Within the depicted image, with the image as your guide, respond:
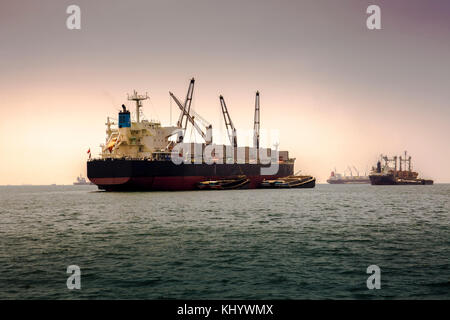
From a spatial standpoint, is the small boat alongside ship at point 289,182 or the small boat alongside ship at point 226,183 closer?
the small boat alongside ship at point 226,183

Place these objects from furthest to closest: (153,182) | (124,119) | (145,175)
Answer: (124,119), (153,182), (145,175)

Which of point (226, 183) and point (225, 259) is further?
point (226, 183)

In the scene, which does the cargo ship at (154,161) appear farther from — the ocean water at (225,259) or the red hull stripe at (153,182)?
the ocean water at (225,259)

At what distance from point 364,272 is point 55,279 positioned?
1295cm

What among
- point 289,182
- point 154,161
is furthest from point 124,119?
point 289,182

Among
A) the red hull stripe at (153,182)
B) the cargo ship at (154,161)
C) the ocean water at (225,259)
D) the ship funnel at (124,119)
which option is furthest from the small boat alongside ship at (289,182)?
the ocean water at (225,259)

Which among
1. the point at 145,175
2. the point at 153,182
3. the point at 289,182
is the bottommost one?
the point at 289,182

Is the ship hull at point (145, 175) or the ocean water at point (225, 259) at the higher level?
the ship hull at point (145, 175)

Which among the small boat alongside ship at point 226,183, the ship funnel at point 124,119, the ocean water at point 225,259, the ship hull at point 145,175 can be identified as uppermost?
the ship funnel at point 124,119

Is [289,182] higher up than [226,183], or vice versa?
→ [226,183]

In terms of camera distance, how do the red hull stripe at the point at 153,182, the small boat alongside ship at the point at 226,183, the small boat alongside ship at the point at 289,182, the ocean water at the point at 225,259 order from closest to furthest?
the ocean water at the point at 225,259 → the red hull stripe at the point at 153,182 → the small boat alongside ship at the point at 226,183 → the small boat alongside ship at the point at 289,182

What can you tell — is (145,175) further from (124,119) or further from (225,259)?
(225,259)

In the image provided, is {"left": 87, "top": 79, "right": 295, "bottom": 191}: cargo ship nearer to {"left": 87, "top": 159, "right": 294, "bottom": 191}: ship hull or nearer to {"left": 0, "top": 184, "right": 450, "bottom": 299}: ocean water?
{"left": 87, "top": 159, "right": 294, "bottom": 191}: ship hull
